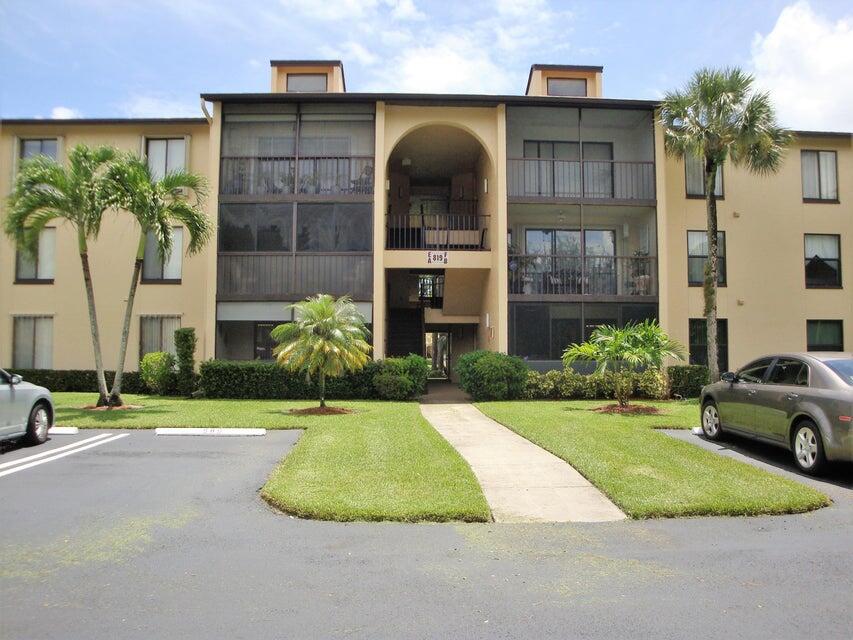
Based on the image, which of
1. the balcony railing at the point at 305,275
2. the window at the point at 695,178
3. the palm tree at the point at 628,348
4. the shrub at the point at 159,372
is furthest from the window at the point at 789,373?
the shrub at the point at 159,372

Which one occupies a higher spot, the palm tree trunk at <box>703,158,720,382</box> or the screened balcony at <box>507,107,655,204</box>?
the screened balcony at <box>507,107,655,204</box>

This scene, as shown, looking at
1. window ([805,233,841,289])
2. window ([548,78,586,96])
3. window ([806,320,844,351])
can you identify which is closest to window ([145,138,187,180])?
window ([548,78,586,96])

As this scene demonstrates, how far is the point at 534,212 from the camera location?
65.1 ft

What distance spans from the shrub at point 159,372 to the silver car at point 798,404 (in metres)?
14.6

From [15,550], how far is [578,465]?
6.27 meters

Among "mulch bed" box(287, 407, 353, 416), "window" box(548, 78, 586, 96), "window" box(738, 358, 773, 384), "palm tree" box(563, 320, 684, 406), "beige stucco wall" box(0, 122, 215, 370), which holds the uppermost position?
"window" box(548, 78, 586, 96)

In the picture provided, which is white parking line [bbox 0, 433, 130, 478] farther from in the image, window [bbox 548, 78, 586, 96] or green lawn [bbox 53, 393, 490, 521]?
window [bbox 548, 78, 586, 96]

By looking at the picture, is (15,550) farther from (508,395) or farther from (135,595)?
(508,395)

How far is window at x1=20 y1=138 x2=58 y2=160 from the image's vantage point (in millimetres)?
19938

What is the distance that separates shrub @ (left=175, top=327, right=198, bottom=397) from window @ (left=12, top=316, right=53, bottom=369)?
5.30 metres

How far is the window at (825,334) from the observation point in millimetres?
20406

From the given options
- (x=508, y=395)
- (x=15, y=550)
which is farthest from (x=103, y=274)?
(x=15, y=550)

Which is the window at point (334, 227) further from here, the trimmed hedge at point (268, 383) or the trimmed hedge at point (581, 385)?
the trimmed hedge at point (581, 385)

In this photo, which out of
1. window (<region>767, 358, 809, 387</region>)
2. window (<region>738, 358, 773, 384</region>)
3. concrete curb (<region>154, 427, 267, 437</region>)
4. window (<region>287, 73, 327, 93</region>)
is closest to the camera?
window (<region>767, 358, 809, 387</region>)
